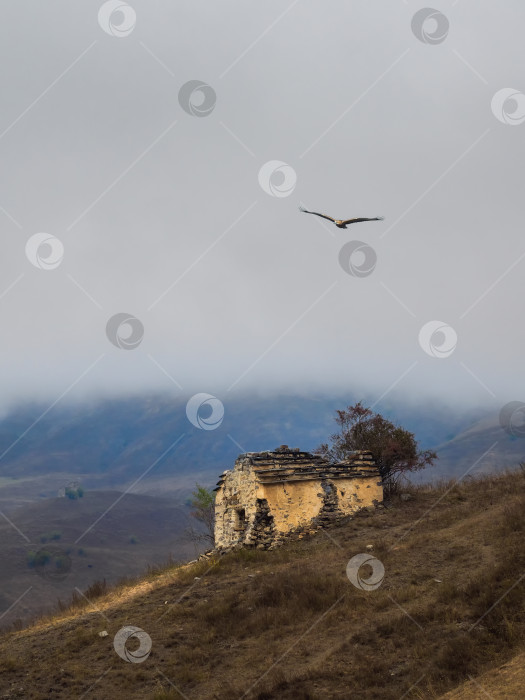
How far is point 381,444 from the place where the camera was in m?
28.8

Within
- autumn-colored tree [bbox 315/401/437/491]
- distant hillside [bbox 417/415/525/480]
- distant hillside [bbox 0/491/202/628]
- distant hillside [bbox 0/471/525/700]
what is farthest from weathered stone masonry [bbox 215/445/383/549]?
distant hillside [bbox 417/415/525/480]

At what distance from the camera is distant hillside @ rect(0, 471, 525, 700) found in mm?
11047

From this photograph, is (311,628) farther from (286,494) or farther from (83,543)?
(83,543)

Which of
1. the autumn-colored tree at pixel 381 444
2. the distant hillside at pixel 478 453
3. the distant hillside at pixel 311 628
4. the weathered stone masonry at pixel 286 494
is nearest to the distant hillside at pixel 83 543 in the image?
the autumn-colored tree at pixel 381 444

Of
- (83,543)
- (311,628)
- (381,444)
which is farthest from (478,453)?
(311,628)

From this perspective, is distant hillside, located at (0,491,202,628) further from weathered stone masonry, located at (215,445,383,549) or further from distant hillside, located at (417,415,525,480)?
distant hillside, located at (417,415,525,480)

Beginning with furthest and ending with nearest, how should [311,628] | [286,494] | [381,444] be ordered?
[381,444]
[286,494]
[311,628]

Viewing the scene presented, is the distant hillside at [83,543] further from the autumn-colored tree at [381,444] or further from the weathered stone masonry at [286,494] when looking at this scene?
the weathered stone masonry at [286,494]

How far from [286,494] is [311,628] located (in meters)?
9.81

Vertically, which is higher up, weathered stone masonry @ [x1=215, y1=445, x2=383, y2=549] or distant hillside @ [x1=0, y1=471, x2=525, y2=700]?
weathered stone masonry @ [x1=215, y1=445, x2=383, y2=549]

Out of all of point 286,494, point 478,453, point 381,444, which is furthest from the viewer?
point 478,453

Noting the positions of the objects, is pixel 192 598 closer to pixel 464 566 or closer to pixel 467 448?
pixel 464 566

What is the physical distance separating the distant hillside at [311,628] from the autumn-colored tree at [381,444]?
647 centimetres

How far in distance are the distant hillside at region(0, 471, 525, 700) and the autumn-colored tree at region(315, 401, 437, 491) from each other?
21.2 ft
